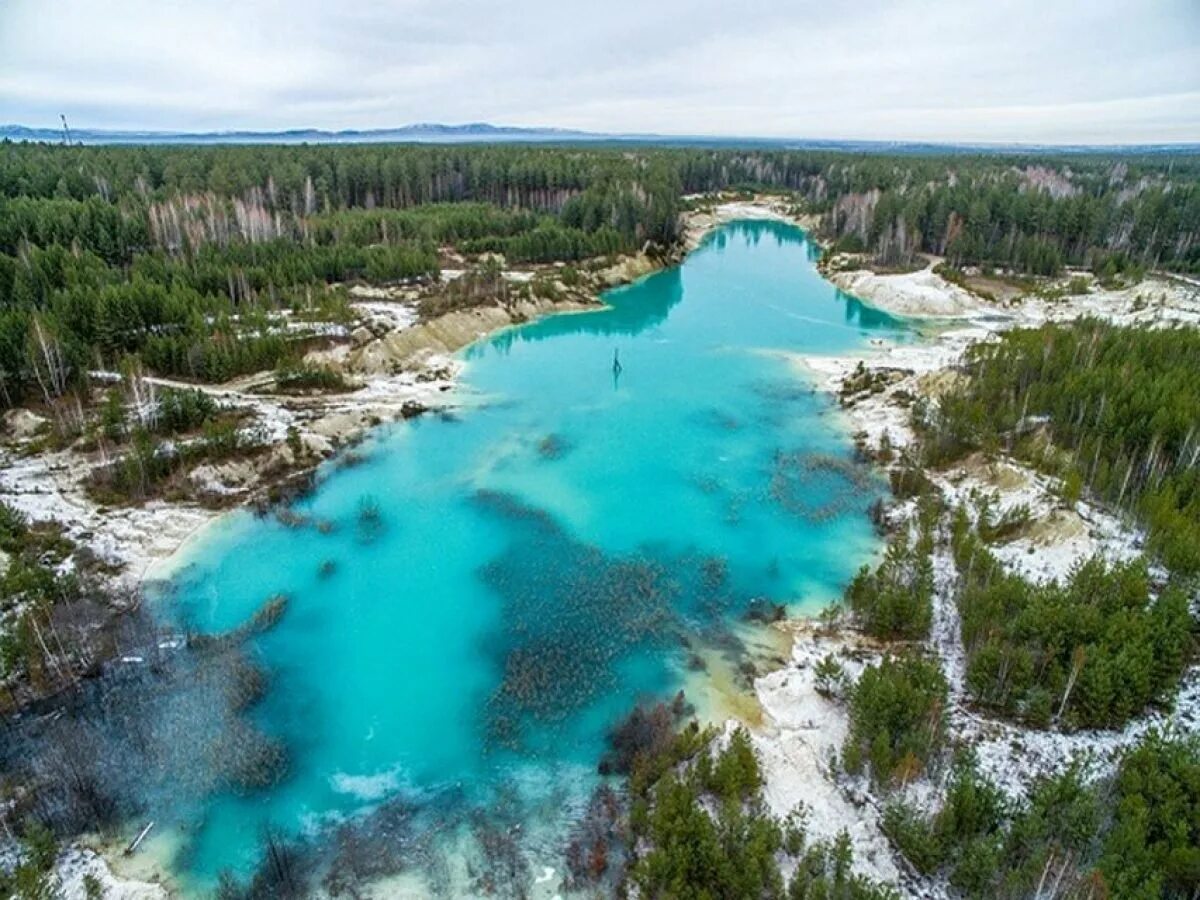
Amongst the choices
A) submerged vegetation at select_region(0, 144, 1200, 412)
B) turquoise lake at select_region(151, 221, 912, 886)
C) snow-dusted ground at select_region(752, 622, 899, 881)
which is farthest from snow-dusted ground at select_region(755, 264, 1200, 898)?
submerged vegetation at select_region(0, 144, 1200, 412)

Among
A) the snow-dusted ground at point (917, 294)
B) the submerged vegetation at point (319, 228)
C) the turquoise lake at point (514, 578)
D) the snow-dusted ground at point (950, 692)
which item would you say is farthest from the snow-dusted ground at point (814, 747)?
the snow-dusted ground at point (917, 294)

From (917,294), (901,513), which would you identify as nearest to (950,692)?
(901,513)

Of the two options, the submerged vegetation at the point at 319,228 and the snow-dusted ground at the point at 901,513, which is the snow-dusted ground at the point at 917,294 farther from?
the submerged vegetation at the point at 319,228

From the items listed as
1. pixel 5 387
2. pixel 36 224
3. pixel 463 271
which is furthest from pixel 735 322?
pixel 36 224

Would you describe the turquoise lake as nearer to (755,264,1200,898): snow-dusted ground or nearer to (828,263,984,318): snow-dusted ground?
(755,264,1200,898): snow-dusted ground

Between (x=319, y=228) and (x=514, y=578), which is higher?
(x=319, y=228)

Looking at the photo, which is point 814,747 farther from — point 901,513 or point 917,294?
point 917,294

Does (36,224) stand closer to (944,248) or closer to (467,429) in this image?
(467,429)

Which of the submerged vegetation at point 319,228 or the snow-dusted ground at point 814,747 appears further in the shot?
the submerged vegetation at point 319,228

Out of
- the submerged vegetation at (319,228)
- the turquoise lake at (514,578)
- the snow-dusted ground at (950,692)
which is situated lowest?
the turquoise lake at (514,578)

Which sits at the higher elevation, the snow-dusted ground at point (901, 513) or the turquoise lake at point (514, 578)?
the snow-dusted ground at point (901, 513)
